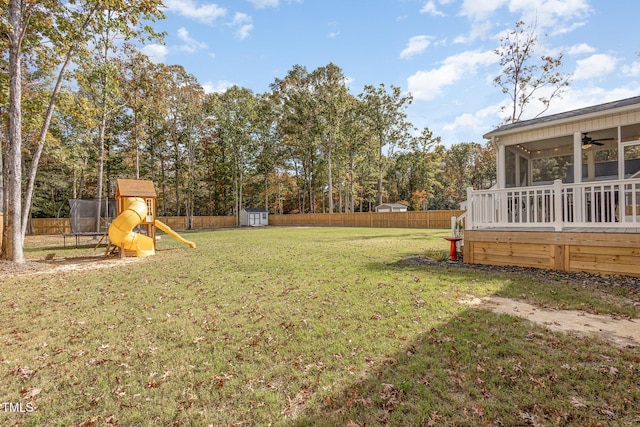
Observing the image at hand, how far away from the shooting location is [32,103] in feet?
32.6

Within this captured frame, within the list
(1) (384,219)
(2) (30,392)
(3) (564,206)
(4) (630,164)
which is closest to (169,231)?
(2) (30,392)

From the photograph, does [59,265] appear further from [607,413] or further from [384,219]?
[384,219]

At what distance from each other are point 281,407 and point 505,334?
257 centimetres

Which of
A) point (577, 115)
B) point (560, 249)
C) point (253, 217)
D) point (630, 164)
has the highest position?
point (577, 115)

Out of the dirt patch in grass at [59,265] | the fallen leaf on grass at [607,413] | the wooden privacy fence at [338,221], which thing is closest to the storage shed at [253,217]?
the wooden privacy fence at [338,221]

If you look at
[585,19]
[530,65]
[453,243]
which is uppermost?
[530,65]

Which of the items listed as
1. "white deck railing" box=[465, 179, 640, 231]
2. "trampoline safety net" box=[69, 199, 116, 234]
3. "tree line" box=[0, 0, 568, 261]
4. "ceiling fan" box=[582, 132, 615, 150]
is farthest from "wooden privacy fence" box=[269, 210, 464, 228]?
"trampoline safety net" box=[69, 199, 116, 234]

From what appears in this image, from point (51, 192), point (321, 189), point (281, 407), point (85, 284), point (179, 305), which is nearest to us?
point (281, 407)

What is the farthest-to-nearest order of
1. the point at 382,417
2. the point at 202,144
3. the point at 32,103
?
the point at 202,144 → the point at 32,103 → the point at 382,417

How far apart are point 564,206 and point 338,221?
25082 mm

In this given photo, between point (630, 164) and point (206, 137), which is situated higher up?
point (206, 137)

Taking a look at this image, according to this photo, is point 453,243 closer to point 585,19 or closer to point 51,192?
point 585,19

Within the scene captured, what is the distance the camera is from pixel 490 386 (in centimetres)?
235

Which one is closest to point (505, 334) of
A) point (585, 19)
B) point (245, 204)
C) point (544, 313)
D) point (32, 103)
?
point (544, 313)
